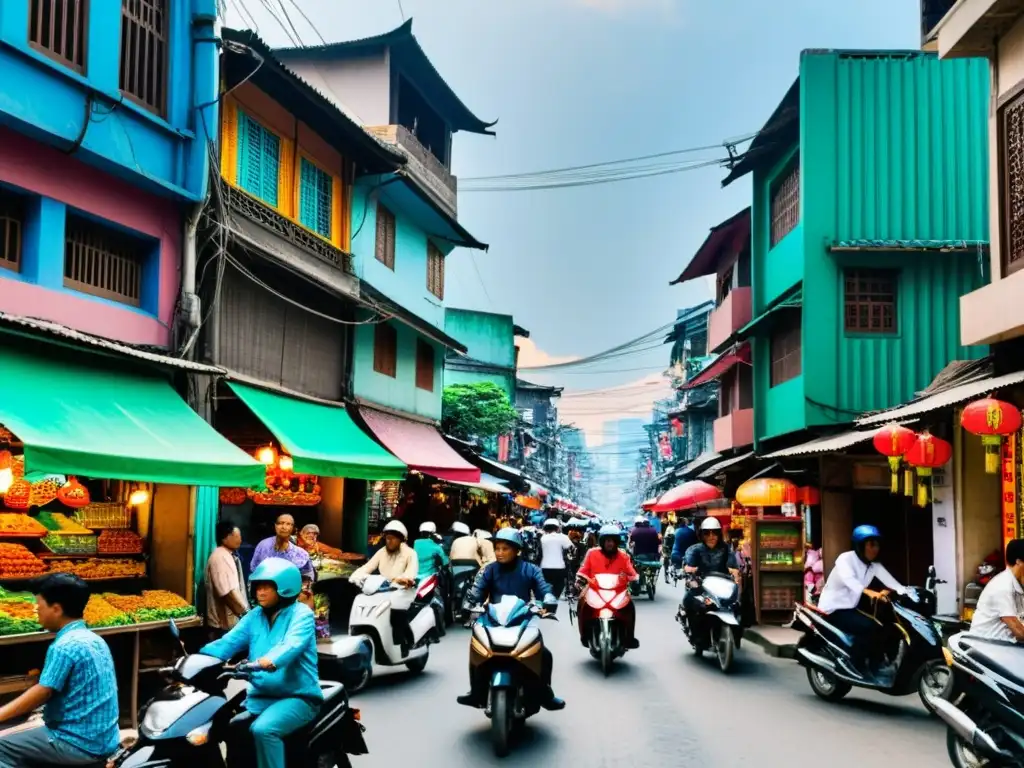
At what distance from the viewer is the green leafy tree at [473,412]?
37.0 m

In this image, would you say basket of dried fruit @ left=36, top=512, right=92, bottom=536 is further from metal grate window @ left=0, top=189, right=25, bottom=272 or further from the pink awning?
the pink awning

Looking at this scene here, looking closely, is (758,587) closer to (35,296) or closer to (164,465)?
(164,465)

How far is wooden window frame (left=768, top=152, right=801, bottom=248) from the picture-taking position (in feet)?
68.3

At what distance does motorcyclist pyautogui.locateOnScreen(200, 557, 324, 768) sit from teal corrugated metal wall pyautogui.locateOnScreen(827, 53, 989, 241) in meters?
16.3

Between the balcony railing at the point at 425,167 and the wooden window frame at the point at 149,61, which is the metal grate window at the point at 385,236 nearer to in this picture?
the balcony railing at the point at 425,167

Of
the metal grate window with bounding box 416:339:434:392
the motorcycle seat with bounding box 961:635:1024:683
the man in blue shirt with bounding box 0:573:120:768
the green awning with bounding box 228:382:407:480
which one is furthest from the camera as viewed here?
the metal grate window with bounding box 416:339:434:392

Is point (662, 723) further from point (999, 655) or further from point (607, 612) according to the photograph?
point (999, 655)

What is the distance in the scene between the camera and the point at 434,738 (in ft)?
26.3

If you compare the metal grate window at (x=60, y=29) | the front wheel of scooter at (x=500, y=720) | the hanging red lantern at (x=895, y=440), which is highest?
the metal grate window at (x=60, y=29)

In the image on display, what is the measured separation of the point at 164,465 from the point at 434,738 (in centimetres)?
354

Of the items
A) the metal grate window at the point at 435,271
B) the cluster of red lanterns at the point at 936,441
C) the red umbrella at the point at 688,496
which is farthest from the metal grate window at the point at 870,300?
the metal grate window at the point at 435,271

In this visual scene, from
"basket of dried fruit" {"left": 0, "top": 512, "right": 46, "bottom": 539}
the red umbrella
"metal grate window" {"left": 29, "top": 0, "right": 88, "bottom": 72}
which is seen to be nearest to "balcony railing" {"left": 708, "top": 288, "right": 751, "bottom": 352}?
the red umbrella

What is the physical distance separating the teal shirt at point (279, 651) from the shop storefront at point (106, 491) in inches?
123

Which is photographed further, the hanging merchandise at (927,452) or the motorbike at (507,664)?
the hanging merchandise at (927,452)
